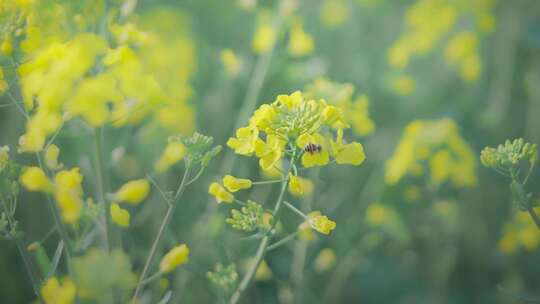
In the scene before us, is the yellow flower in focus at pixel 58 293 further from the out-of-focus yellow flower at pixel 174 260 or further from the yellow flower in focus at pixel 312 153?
the yellow flower in focus at pixel 312 153

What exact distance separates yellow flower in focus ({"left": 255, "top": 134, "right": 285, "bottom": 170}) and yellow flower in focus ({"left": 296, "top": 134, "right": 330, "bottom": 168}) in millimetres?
46

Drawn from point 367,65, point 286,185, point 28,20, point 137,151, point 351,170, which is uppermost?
point 367,65

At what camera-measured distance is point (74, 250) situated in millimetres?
1209

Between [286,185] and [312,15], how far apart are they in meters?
2.70

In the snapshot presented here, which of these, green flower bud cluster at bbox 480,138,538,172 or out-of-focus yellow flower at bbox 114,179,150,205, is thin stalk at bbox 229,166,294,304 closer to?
out-of-focus yellow flower at bbox 114,179,150,205

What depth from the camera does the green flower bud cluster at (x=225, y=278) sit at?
1.31 meters

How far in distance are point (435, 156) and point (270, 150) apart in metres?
1.22

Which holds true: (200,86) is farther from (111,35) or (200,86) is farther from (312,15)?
(111,35)

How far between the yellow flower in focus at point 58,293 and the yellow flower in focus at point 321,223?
552 millimetres

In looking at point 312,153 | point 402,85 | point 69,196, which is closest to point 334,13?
point 402,85

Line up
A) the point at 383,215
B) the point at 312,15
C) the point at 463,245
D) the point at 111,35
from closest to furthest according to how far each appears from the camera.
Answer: the point at 111,35, the point at 383,215, the point at 463,245, the point at 312,15

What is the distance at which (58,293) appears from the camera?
3.61 ft

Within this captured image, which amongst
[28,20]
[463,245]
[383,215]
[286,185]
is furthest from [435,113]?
[28,20]

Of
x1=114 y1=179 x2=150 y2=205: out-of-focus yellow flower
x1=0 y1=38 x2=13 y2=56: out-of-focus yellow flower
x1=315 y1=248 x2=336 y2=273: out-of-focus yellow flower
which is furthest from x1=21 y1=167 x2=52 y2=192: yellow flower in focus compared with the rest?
x1=315 y1=248 x2=336 y2=273: out-of-focus yellow flower
